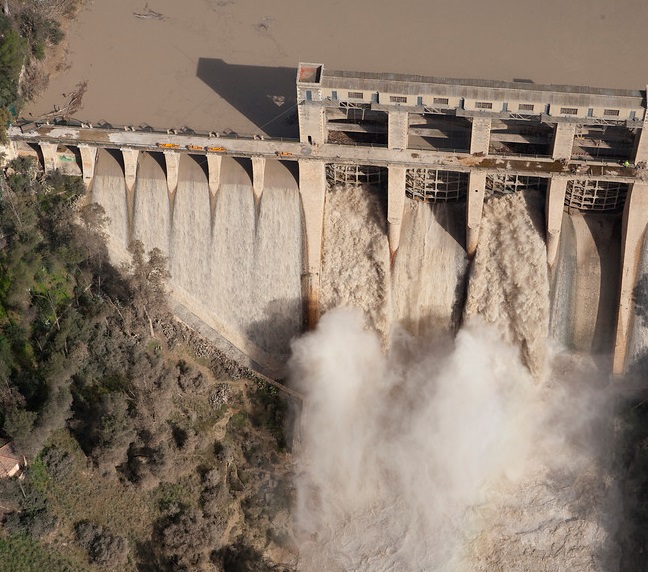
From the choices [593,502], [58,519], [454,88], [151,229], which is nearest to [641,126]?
[454,88]

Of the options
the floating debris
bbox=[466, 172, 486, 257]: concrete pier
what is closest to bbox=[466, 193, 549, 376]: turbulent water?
bbox=[466, 172, 486, 257]: concrete pier

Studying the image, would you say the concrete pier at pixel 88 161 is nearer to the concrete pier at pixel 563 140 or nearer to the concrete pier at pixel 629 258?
the concrete pier at pixel 563 140

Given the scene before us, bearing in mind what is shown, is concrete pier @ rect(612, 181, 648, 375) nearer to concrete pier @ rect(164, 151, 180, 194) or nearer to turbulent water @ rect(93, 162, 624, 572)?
turbulent water @ rect(93, 162, 624, 572)

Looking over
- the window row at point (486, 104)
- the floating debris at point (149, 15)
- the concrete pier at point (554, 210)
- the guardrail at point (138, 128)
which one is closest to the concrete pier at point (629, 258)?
the concrete pier at point (554, 210)

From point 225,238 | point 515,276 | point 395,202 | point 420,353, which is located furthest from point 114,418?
point 515,276

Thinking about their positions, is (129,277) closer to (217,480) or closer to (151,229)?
(151,229)

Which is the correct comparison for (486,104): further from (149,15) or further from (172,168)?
(149,15)
